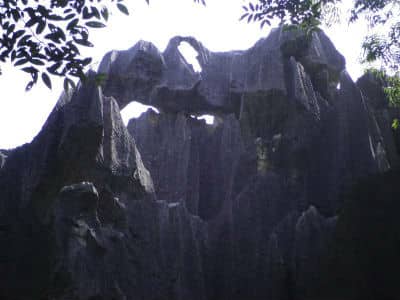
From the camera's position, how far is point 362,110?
17.1 m

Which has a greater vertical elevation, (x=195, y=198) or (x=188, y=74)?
(x=188, y=74)

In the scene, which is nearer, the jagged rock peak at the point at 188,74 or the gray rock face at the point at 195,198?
the gray rock face at the point at 195,198

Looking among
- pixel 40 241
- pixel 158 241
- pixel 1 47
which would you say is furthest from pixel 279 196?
pixel 1 47

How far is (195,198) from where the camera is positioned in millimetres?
21641

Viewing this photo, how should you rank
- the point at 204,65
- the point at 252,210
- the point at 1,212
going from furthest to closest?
the point at 204,65
the point at 252,210
the point at 1,212

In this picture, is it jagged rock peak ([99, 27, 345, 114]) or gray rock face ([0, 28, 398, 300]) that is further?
jagged rock peak ([99, 27, 345, 114])

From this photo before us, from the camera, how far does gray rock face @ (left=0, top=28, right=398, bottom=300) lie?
1262 centimetres

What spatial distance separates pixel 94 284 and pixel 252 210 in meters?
6.13

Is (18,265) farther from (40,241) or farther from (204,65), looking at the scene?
(204,65)

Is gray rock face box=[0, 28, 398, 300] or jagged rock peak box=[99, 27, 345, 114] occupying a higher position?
jagged rock peak box=[99, 27, 345, 114]

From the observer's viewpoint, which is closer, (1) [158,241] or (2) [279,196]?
(1) [158,241]

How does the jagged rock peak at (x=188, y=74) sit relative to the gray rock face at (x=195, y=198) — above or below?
above

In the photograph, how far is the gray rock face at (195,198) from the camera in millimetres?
12617

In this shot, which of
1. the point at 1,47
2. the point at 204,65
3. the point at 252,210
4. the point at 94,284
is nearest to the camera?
the point at 1,47
